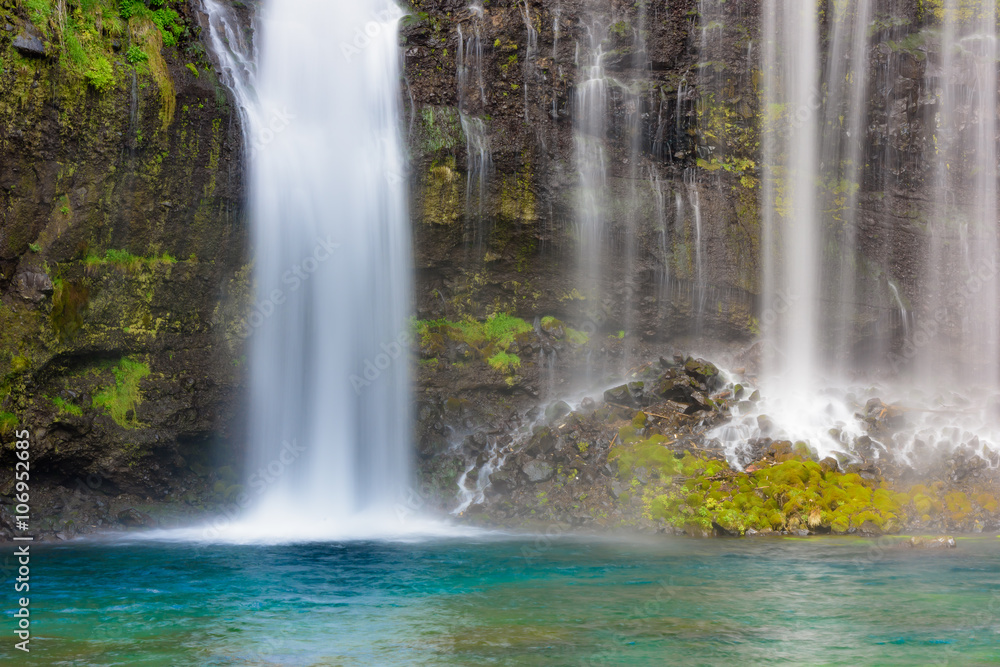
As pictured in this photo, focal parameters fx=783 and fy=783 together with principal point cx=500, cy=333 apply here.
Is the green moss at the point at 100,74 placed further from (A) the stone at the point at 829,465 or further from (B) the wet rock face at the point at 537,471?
(A) the stone at the point at 829,465

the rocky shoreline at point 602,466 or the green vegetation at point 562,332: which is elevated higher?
the green vegetation at point 562,332

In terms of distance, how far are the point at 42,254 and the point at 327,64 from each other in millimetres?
7222

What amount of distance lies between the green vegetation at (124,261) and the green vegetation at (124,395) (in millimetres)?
1857

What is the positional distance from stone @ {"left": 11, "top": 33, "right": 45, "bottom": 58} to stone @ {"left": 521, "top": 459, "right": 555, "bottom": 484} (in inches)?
469

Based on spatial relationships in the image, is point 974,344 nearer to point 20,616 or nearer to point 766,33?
point 766,33

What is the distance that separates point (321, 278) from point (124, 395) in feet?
14.6

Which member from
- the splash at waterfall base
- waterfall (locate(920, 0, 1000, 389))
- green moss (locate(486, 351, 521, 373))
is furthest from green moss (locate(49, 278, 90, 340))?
waterfall (locate(920, 0, 1000, 389))

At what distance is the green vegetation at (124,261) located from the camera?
50.0 ft

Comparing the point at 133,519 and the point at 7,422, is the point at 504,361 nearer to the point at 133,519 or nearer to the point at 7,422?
the point at 133,519

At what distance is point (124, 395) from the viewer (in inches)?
605

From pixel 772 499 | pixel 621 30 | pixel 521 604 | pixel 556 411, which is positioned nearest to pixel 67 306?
pixel 556 411

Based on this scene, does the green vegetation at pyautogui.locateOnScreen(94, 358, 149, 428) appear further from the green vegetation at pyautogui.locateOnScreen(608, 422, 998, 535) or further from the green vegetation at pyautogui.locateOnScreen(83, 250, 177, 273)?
the green vegetation at pyautogui.locateOnScreen(608, 422, 998, 535)

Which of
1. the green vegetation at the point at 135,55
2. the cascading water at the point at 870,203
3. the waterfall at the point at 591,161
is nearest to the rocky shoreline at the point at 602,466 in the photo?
the waterfall at the point at 591,161

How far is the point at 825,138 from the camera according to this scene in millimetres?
20031
